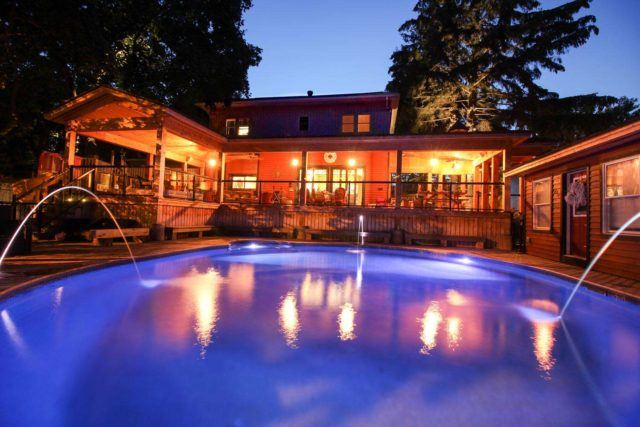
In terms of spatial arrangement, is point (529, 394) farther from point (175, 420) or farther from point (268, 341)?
point (175, 420)

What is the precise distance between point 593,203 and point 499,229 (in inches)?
212

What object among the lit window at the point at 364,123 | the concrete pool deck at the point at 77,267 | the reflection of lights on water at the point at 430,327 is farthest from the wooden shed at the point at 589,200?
the lit window at the point at 364,123

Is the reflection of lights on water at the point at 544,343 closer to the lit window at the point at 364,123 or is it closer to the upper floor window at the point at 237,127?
the lit window at the point at 364,123

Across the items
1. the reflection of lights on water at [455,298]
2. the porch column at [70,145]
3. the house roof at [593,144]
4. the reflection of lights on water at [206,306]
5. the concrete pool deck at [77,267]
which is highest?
the porch column at [70,145]

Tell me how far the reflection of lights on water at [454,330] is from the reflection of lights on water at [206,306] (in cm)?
272

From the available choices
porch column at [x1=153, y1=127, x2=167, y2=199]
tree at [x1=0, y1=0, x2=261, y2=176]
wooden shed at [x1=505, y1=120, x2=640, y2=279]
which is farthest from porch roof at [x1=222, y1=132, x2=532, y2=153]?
tree at [x1=0, y1=0, x2=261, y2=176]

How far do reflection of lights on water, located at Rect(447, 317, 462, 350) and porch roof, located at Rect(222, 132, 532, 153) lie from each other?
10.7 meters

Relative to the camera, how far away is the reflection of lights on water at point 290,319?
3.98 m

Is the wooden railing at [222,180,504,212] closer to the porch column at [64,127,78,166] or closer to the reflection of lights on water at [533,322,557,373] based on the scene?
the porch column at [64,127,78,166]

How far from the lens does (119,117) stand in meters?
13.0

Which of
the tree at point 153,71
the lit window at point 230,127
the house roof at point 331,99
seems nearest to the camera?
the tree at point 153,71

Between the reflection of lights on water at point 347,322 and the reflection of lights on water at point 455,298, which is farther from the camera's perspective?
the reflection of lights on water at point 455,298

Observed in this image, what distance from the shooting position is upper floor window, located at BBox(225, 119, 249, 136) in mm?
20297

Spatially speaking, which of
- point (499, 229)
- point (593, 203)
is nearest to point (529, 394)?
point (593, 203)
